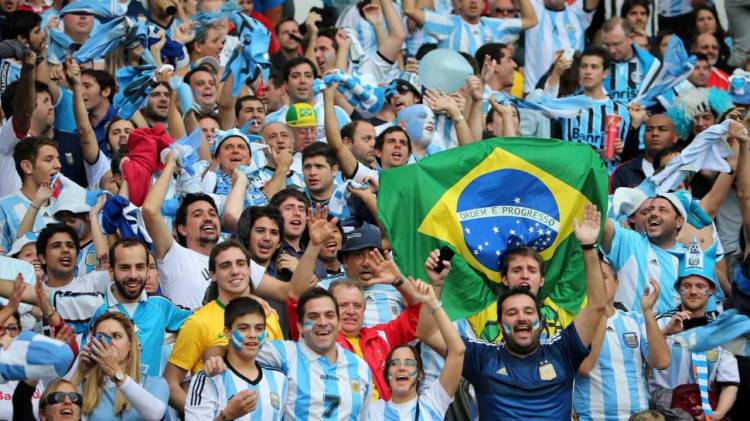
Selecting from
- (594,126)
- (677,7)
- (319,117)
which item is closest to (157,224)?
(319,117)

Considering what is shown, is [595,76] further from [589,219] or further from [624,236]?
[589,219]

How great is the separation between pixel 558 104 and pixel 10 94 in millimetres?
4344

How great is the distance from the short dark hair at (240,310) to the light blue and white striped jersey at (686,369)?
276 cm

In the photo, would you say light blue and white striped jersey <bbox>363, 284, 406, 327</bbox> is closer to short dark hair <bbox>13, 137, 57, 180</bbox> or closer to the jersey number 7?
the jersey number 7

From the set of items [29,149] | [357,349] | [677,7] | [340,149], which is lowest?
[357,349]

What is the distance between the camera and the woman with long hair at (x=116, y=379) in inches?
360

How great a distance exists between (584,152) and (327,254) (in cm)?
174

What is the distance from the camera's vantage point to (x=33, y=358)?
8617 millimetres

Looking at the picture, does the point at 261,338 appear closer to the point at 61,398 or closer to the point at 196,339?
the point at 196,339

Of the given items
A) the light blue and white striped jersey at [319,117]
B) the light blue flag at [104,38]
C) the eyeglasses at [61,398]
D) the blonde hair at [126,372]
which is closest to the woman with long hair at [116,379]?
the blonde hair at [126,372]

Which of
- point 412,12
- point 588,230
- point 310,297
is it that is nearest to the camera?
point 310,297

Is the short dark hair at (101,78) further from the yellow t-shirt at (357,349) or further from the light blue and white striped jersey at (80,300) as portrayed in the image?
the yellow t-shirt at (357,349)

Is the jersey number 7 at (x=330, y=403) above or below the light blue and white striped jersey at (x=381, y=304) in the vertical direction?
below

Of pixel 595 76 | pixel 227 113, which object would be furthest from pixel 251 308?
pixel 595 76
